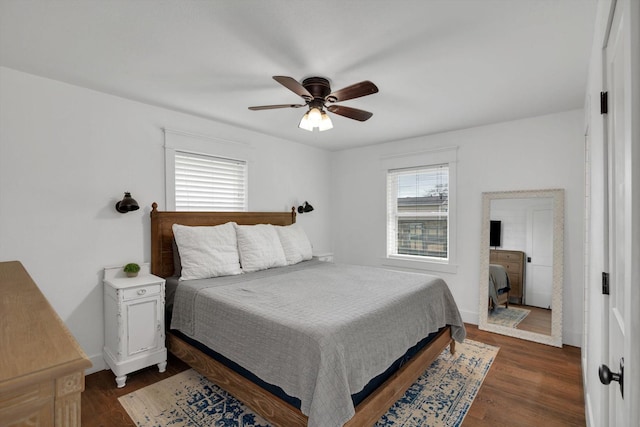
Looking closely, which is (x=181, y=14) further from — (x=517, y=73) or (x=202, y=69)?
(x=517, y=73)

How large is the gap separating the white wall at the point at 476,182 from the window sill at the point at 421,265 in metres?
0.09

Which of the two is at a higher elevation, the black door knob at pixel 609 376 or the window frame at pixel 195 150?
the window frame at pixel 195 150

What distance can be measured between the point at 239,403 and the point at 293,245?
5.99 feet

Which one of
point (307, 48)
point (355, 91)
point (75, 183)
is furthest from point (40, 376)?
point (75, 183)

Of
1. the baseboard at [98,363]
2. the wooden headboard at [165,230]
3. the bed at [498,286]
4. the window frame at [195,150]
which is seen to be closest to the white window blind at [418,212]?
the bed at [498,286]

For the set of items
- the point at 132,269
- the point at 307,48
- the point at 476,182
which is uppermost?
the point at 307,48

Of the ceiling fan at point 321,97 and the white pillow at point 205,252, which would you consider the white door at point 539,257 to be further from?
the white pillow at point 205,252

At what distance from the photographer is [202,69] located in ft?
7.54

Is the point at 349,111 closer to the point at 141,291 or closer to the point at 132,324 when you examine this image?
the point at 141,291

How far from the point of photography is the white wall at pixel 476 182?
324cm

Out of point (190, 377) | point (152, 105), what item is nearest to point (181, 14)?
point (152, 105)

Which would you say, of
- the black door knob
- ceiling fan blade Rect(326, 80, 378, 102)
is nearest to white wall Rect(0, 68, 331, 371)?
ceiling fan blade Rect(326, 80, 378, 102)

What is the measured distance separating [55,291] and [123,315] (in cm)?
62

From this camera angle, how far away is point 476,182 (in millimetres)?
3838
